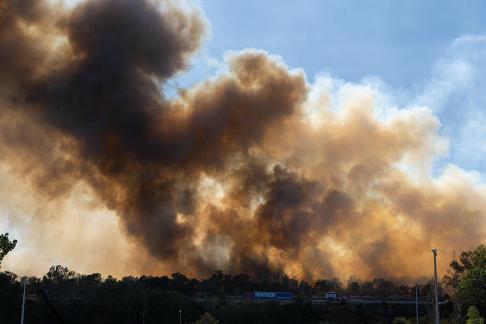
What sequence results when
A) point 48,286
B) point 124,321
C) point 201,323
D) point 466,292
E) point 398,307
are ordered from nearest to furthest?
point 466,292 → point 201,323 → point 124,321 → point 398,307 → point 48,286

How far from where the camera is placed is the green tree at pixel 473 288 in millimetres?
82375

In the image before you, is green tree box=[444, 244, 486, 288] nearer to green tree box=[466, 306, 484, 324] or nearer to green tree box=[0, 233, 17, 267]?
green tree box=[466, 306, 484, 324]

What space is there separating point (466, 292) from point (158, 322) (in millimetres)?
66008

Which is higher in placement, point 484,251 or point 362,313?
point 484,251

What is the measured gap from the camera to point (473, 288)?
84.4m

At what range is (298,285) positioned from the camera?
7825 inches

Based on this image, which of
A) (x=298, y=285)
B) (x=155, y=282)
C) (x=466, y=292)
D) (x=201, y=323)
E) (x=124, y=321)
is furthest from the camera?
(x=298, y=285)

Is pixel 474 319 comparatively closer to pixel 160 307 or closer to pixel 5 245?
pixel 5 245

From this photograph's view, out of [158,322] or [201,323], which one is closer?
[201,323]

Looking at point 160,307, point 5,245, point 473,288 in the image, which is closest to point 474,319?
point 473,288

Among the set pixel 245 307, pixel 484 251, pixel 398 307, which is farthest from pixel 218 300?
pixel 484 251

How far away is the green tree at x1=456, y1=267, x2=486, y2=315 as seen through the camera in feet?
270

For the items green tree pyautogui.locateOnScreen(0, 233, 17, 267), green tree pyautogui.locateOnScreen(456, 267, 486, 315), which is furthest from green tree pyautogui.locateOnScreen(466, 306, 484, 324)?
green tree pyautogui.locateOnScreen(0, 233, 17, 267)

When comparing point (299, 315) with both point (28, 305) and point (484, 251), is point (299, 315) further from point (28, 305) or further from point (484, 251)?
point (28, 305)
